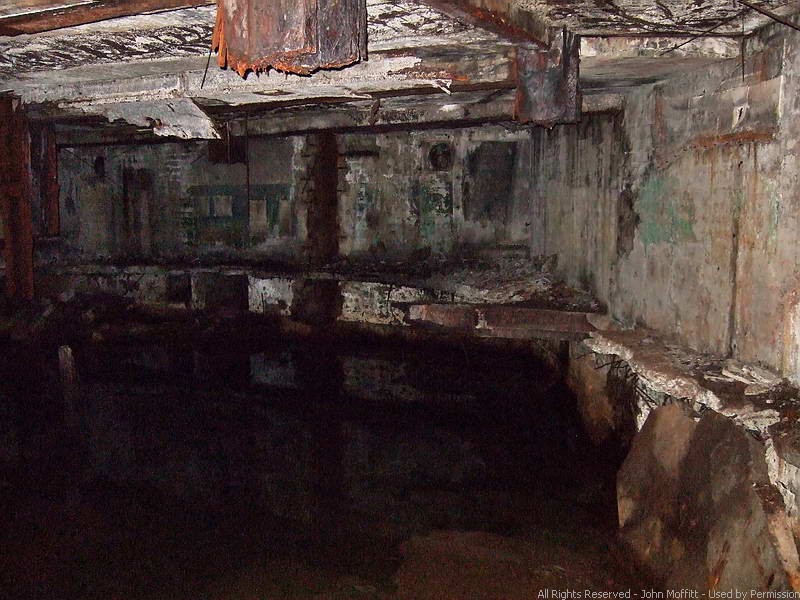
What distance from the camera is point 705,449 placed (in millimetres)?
4211

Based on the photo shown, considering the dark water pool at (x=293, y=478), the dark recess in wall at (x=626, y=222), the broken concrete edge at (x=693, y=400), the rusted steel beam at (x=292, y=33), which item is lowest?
the dark water pool at (x=293, y=478)

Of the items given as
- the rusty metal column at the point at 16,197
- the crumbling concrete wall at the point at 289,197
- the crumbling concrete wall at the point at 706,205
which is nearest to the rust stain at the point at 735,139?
the crumbling concrete wall at the point at 706,205

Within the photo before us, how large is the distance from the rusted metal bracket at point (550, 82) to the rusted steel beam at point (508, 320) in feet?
9.02

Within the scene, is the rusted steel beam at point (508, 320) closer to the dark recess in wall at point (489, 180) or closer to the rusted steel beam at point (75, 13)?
the dark recess in wall at point (489, 180)

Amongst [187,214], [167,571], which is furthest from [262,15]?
[187,214]

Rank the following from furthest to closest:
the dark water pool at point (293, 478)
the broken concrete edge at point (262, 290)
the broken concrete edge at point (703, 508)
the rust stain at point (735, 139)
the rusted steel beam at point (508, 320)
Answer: the broken concrete edge at point (262, 290)
the rusted steel beam at point (508, 320)
the dark water pool at point (293, 478)
the rust stain at point (735, 139)
the broken concrete edge at point (703, 508)

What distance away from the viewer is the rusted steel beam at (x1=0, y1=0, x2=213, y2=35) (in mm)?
3721

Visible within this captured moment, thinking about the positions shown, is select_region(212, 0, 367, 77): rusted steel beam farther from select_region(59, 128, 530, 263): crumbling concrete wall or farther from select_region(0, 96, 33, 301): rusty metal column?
select_region(59, 128, 530, 263): crumbling concrete wall

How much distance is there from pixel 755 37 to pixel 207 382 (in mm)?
7620

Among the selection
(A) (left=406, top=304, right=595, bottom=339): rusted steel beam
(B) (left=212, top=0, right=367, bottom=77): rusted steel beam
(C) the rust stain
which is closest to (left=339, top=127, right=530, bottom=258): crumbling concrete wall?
(A) (left=406, top=304, right=595, bottom=339): rusted steel beam

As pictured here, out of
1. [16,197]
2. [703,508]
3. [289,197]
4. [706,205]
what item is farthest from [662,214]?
[289,197]

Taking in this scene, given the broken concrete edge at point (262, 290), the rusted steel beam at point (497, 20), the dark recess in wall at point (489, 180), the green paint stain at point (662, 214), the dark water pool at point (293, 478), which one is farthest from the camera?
the dark recess in wall at point (489, 180)

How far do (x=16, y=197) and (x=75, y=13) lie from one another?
4777 millimetres

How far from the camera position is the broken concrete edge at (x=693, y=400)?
11.6 feet
